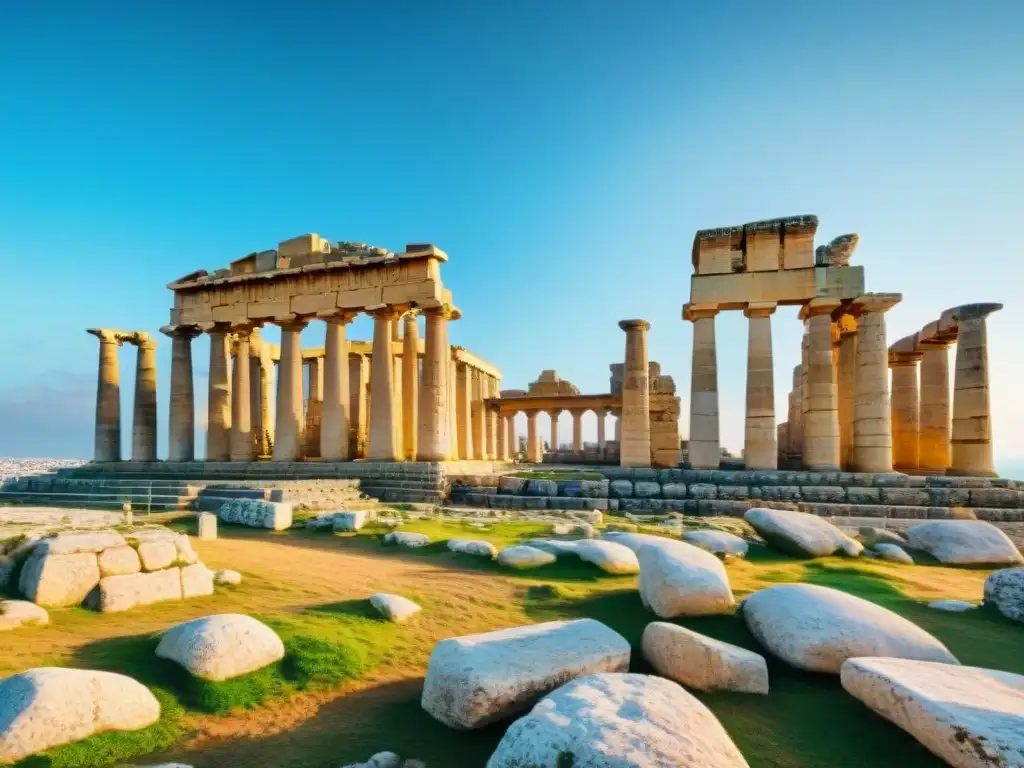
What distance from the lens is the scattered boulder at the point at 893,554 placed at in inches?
370

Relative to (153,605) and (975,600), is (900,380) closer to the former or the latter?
(975,600)

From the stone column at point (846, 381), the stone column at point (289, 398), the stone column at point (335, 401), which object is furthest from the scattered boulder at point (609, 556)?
the stone column at point (289, 398)

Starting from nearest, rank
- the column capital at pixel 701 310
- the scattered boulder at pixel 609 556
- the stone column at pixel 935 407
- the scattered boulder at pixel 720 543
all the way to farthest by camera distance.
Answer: the scattered boulder at pixel 609 556 → the scattered boulder at pixel 720 543 → the column capital at pixel 701 310 → the stone column at pixel 935 407

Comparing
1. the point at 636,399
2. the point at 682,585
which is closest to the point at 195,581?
the point at 682,585

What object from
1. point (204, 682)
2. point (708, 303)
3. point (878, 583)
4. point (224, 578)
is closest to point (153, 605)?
point (224, 578)

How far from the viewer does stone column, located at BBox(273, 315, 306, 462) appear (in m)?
22.0

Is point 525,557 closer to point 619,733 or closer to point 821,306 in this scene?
point 619,733

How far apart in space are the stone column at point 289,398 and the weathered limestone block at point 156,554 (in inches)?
619

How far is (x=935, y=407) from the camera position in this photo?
65.8ft

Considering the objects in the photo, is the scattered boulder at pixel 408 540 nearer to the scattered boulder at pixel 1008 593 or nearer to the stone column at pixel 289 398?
the scattered boulder at pixel 1008 593

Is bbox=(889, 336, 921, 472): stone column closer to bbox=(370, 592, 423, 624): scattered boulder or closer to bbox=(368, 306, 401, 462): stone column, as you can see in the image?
bbox=(368, 306, 401, 462): stone column

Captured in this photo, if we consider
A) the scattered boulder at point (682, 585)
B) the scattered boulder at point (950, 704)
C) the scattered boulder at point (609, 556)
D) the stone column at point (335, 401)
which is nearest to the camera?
the scattered boulder at point (950, 704)

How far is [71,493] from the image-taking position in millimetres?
17375

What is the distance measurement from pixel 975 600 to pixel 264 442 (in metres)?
26.8
